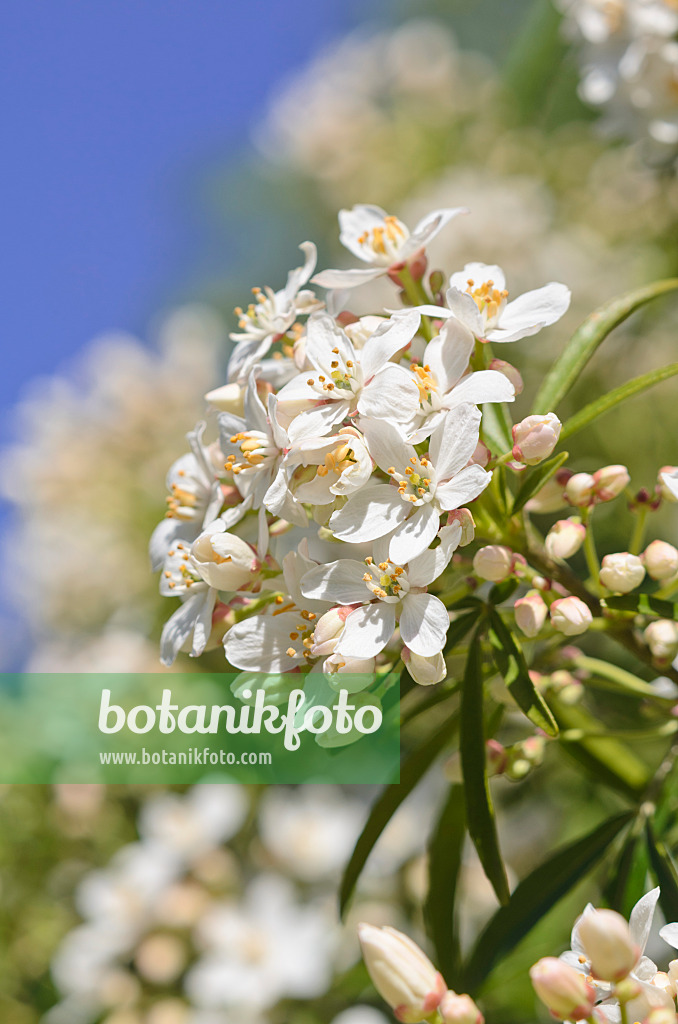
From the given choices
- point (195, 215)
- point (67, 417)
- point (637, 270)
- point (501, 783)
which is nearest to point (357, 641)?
point (501, 783)

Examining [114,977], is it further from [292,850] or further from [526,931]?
[526,931]

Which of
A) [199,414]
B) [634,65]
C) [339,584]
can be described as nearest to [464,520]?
[339,584]

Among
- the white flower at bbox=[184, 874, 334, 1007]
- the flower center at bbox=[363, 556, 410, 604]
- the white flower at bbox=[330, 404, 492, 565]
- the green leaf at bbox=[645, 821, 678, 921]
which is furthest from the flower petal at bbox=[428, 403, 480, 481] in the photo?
the white flower at bbox=[184, 874, 334, 1007]

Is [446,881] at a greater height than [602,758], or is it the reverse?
[602,758]

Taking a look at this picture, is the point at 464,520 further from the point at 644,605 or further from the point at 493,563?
the point at 644,605

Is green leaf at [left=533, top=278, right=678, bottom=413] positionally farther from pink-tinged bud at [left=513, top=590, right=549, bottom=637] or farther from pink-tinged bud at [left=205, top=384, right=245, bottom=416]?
pink-tinged bud at [left=205, top=384, right=245, bottom=416]

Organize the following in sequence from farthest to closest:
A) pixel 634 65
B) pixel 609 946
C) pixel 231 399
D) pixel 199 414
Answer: pixel 199 414 < pixel 634 65 < pixel 231 399 < pixel 609 946

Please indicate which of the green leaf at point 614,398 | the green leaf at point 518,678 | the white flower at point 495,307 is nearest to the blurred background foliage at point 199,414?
the green leaf at point 518,678
